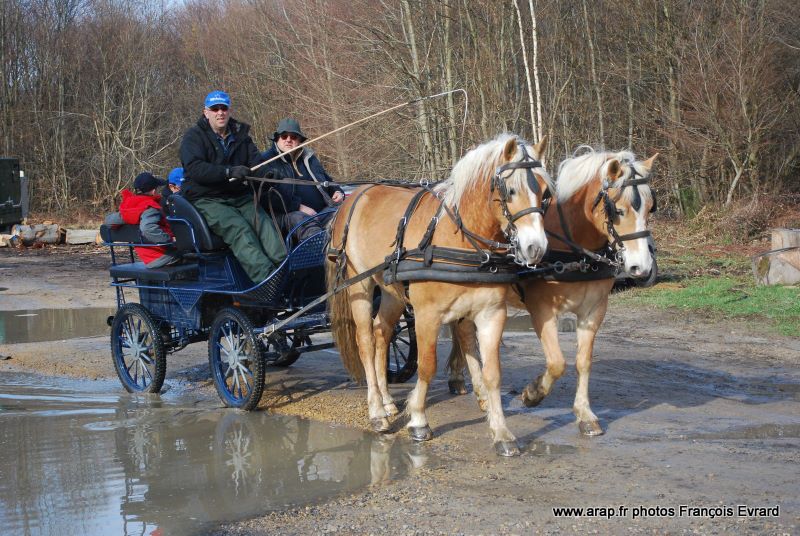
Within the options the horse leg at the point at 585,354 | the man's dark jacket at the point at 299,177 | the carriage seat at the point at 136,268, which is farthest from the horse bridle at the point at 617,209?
the carriage seat at the point at 136,268

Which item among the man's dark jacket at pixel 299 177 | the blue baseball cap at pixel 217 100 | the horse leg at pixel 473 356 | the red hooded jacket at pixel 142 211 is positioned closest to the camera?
the horse leg at pixel 473 356

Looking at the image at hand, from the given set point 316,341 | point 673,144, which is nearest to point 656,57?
point 673,144

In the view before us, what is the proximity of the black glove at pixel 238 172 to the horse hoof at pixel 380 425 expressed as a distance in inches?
82.4

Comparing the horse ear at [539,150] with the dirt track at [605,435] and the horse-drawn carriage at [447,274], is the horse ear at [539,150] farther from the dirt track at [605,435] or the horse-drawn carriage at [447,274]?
the dirt track at [605,435]

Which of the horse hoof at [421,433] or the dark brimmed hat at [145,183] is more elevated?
the dark brimmed hat at [145,183]

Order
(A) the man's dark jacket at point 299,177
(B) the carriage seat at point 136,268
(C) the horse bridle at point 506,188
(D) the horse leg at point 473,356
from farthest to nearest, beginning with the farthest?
1. (A) the man's dark jacket at point 299,177
2. (B) the carriage seat at point 136,268
3. (D) the horse leg at point 473,356
4. (C) the horse bridle at point 506,188

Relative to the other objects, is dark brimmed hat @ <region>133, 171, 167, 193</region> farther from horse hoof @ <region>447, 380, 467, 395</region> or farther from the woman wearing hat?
horse hoof @ <region>447, 380, 467, 395</region>

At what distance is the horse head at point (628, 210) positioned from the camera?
550cm

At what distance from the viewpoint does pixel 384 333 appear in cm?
679

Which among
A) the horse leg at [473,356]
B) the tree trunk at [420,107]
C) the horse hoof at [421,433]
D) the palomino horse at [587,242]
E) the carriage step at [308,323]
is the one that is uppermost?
the tree trunk at [420,107]

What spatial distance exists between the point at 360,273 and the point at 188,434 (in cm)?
163

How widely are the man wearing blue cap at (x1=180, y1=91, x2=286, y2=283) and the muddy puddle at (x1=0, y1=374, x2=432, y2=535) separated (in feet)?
3.99

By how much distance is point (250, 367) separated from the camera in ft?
22.9

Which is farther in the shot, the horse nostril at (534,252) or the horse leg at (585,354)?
the horse leg at (585,354)
